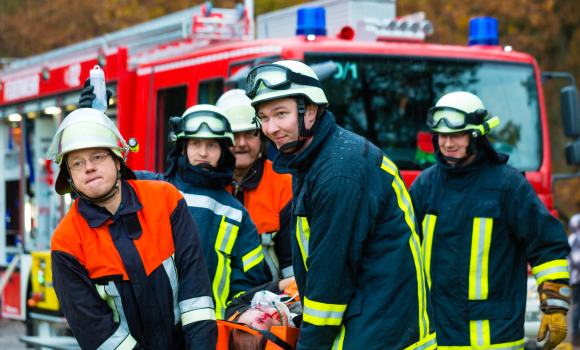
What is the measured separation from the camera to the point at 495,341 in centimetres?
372

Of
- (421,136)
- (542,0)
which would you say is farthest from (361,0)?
(542,0)

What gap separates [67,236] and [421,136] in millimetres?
3544

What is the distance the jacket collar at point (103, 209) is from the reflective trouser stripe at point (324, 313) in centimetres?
81

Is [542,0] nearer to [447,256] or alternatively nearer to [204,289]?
[447,256]

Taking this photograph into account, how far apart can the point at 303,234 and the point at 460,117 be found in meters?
1.68

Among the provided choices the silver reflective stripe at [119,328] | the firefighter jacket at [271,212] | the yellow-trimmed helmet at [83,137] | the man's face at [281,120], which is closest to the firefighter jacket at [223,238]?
the firefighter jacket at [271,212]

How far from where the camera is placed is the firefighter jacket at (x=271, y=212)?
162 inches

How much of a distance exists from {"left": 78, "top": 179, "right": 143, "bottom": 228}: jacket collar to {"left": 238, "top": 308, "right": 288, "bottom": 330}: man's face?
76cm

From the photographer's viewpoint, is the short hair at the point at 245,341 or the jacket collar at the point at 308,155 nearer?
the jacket collar at the point at 308,155

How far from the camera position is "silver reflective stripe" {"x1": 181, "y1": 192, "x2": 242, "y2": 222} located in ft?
12.3

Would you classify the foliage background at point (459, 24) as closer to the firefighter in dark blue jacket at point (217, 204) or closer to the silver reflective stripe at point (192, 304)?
the firefighter in dark blue jacket at point (217, 204)

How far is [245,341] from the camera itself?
120 inches

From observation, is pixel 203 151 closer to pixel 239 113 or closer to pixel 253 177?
pixel 253 177

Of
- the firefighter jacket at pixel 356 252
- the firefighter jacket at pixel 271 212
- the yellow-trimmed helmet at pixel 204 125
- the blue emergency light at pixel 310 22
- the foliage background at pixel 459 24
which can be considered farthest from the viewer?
the foliage background at pixel 459 24
